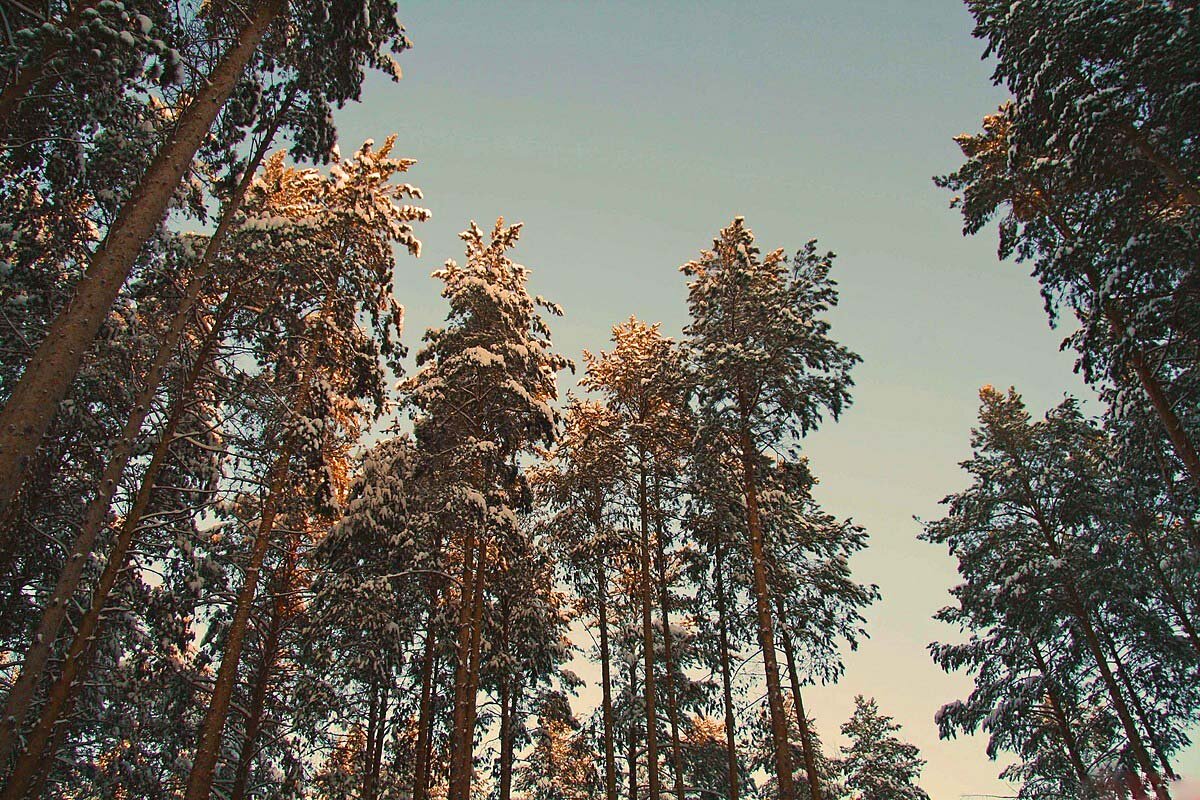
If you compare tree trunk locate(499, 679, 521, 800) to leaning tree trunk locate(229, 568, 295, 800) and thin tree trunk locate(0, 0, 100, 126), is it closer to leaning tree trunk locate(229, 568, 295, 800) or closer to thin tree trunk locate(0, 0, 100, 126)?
leaning tree trunk locate(229, 568, 295, 800)

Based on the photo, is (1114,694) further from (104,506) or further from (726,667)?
(104,506)

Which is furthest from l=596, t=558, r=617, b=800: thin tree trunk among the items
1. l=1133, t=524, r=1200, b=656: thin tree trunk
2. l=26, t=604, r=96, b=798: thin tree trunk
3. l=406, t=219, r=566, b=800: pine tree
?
l=1133, t=524, r=1200, b=656: thin tree trunk

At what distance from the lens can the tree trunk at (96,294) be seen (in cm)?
536

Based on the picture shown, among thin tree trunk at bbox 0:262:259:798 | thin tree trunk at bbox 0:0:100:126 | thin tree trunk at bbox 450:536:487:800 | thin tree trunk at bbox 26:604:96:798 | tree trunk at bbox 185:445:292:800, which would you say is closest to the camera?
thin tree trunk at bbox 0:0:100:126

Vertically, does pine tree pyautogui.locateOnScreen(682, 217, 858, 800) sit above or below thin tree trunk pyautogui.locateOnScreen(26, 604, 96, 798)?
above

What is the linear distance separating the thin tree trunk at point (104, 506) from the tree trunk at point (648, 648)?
38.2 ft

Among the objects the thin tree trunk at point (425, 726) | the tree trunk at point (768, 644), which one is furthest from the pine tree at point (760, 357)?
the thin tree trunk at point (425, 726)

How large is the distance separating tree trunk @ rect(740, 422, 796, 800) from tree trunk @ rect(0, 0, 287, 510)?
1161 cm

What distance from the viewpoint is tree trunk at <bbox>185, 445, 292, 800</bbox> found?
9.67m

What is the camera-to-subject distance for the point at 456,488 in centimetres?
1430

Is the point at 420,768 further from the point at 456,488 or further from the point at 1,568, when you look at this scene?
the point at 1,568

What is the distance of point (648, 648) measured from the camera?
1664cm

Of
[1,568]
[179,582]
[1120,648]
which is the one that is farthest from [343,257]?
[1120,648]

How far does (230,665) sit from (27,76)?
8693mm
